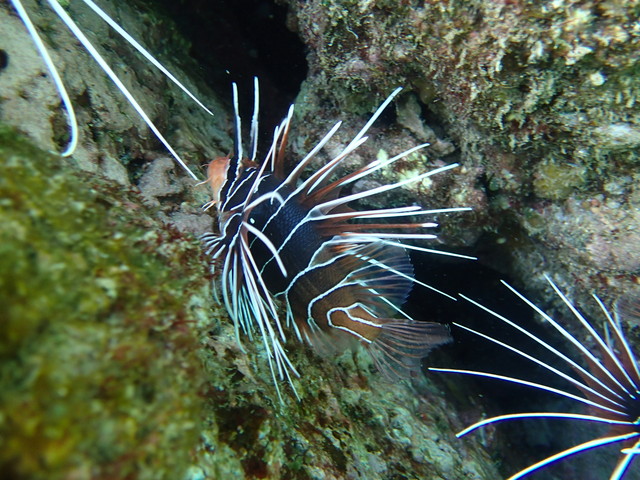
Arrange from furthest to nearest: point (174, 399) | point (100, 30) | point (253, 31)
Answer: point (253, 31) < point (100, 30) < point (174, 399)

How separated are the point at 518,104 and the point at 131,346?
2.47 m

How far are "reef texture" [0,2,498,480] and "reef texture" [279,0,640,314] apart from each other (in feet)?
4.53

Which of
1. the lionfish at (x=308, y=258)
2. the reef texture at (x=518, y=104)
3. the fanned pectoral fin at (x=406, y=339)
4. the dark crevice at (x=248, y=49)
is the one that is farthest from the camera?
the dark crevice at (x=248, y=49)

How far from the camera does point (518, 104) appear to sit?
243 cm

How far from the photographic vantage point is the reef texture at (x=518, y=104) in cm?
210

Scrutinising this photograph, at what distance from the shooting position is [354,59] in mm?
2801

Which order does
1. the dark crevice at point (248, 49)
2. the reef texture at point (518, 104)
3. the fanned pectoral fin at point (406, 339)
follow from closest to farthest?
the reef texture at point (518, 104) < the fanned pectoral fin at point (406, 339) < the dark crevice at point (248, 49)

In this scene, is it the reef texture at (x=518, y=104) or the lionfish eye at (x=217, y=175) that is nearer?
the reef texture at (x=518, y=104)

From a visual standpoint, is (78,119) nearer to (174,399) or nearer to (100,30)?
(100,30)

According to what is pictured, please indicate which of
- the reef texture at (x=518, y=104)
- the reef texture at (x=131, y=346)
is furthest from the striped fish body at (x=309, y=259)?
the reef texture at (x=518, y=104)

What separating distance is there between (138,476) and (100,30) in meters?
2.83

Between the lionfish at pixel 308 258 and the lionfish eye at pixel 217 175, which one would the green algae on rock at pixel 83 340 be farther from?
the lionfish eye at pixel 217 175

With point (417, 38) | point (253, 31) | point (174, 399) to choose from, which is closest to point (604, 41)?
point (417, 38)

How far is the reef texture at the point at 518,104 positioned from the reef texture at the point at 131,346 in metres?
1.38
